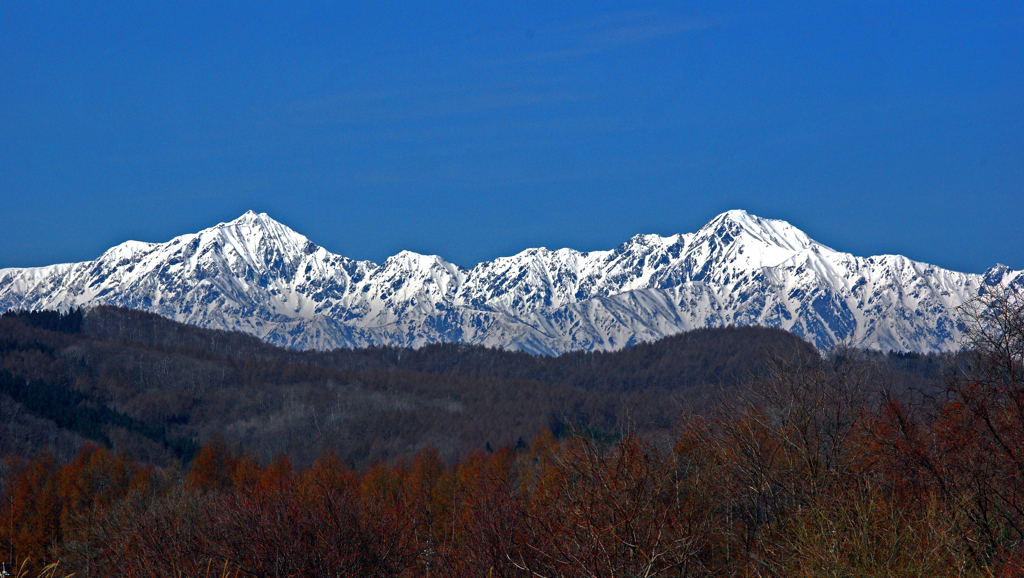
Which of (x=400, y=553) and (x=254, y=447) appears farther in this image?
(x=254, y=447)

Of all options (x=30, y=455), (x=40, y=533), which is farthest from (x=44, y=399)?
(x=40, y=533)

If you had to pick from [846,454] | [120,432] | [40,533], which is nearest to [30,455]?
[120,432]

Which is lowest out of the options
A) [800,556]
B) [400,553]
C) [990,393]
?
[400,553]

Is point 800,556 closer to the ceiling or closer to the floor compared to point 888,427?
closer to the floor

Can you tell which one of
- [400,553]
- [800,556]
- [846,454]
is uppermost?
[846,454]

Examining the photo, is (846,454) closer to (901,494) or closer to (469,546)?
(901,494)

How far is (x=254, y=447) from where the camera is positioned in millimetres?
193875

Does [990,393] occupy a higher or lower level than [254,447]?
higher

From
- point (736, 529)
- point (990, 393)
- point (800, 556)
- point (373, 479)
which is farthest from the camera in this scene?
point (373, 479)

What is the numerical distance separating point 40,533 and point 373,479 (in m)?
33.2

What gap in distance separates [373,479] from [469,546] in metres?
74.9

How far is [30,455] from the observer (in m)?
150

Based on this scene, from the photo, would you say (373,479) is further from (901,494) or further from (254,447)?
(254,447)

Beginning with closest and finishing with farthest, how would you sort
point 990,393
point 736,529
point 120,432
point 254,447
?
point 990,393 → point 736,529 → point 120,432 → point 254,447
